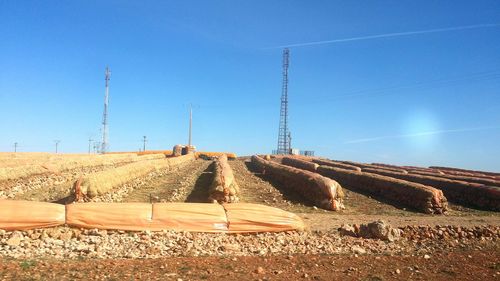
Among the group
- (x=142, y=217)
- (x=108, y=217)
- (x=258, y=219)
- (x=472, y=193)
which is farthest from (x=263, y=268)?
(x=472, y=193)

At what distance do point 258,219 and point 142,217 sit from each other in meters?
2.43

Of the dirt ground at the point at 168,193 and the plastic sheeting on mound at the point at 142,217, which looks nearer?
the plastic sheeting on mound at the point at 142,217

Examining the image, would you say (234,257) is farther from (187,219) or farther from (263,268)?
(187,219)

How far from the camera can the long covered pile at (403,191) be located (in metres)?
14.8

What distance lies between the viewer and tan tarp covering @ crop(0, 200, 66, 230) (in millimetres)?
8055

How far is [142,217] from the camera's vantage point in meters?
8.47

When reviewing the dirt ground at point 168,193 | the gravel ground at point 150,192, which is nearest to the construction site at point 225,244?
the gravel ground at point 150,192

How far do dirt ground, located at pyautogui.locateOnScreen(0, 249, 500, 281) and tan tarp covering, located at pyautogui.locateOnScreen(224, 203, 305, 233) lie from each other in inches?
65.5

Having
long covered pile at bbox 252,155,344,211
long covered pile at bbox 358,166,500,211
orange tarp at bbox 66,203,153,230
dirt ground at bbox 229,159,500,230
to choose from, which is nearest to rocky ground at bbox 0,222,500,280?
orange tarp at bbox 66,203,153,230

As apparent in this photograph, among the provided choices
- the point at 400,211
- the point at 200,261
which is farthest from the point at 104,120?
the point at 200,261

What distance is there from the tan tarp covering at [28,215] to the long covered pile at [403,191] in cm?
1203

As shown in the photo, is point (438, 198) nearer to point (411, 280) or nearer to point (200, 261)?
point (411, 280)

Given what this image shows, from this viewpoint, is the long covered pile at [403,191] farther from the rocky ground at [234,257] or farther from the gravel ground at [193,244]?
the rocky ground at [234,257]

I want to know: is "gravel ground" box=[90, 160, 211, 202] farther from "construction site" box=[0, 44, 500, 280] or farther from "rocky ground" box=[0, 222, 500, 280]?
"rocky ground" box=[0, 222, 500, 280]
